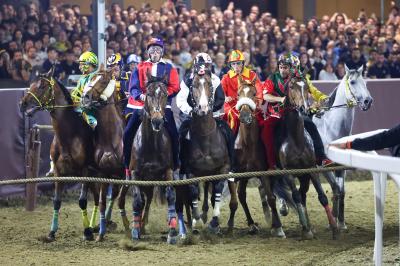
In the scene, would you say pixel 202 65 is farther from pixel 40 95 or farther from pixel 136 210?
pixel 40 95

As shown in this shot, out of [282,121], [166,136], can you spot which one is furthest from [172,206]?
[282,121]

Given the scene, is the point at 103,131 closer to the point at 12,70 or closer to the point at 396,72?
the point at 12,70

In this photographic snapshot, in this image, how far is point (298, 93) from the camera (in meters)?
11.1

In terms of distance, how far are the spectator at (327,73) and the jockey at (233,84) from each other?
7.45 m

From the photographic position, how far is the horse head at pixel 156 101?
10.2m

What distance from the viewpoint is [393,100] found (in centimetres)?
1705

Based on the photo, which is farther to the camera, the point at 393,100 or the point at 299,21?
the point at 299,21

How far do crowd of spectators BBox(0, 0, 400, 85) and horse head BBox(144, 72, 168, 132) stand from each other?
569 centimetres

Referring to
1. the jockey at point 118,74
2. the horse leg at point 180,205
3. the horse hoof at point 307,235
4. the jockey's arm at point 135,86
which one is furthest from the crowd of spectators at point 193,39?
the horse hoof at point 307,235

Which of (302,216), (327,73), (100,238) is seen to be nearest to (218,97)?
(302,216)

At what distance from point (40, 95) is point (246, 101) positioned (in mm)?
2670

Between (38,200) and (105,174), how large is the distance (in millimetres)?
3400

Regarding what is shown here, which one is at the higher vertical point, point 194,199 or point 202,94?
point 202,94

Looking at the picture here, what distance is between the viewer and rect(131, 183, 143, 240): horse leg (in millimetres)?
10695
